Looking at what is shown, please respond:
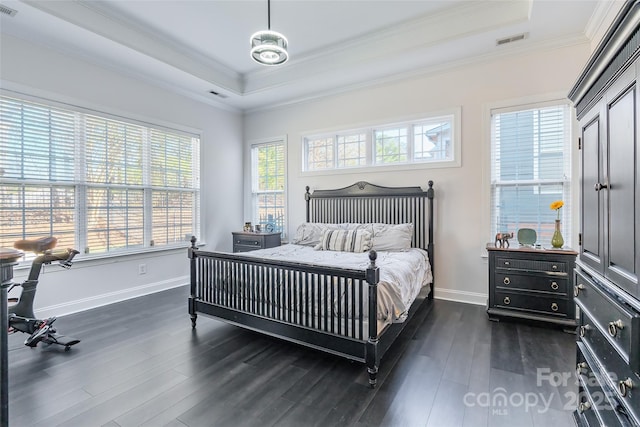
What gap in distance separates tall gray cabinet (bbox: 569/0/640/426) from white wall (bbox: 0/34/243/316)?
4.73 meters

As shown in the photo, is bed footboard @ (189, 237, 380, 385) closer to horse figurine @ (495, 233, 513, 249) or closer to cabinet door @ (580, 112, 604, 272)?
cabinet door @ (580, 112, 604, 272)

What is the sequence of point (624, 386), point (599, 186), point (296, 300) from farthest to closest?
point (296, 300), point (599, 186), point (624, 386)

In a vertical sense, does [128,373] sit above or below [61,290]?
below

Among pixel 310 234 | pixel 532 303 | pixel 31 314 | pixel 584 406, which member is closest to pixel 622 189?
pixel 584 406

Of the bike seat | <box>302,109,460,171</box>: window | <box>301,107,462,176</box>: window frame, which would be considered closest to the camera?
the bike seat

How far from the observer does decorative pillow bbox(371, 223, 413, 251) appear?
3695mm

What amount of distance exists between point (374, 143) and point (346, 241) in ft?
5.72

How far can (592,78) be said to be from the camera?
4.48 ft

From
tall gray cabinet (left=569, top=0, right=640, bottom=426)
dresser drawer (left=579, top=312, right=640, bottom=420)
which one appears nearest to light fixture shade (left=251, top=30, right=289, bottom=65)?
tall gray cabinet (left=569, top=0, right=640, bottom=426)

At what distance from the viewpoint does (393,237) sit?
12.3 feet

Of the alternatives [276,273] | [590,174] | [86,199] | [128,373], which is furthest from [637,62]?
[86,199]

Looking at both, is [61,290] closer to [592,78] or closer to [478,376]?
[478,376]

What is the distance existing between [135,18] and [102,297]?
3.40 m

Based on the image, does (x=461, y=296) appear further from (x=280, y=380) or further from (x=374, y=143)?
(x=280, y=380)
